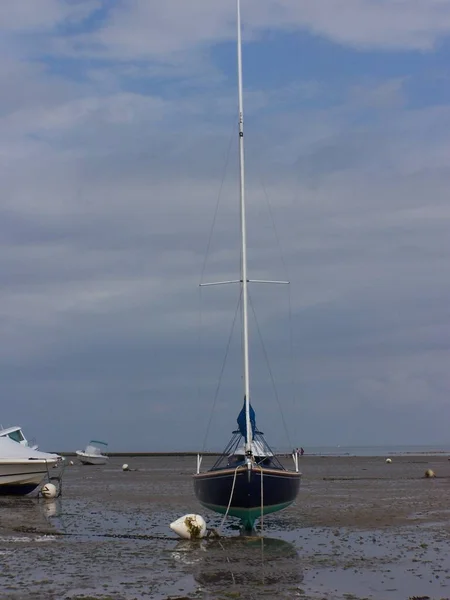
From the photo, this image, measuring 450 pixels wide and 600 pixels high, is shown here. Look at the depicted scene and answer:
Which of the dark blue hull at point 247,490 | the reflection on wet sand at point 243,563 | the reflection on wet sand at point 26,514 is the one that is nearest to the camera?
the reflection on wet sand at point 243,563

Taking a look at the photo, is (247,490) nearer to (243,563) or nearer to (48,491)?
(243,563)

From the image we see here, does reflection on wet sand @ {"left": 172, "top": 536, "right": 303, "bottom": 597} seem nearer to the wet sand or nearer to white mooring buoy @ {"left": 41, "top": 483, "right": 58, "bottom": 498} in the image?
the wet sand

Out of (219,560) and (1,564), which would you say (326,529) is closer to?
(219,560)

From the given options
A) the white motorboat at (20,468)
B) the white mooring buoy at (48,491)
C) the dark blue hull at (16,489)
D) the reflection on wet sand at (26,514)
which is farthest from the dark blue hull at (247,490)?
the dark blue hull at (16,489)

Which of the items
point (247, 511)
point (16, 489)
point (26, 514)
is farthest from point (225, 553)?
point (16, 489)

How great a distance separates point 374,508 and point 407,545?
38.8 feet

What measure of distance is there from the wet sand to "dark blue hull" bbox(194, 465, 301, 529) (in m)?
0.81

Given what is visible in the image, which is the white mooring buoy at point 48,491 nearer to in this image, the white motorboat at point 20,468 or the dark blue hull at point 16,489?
the white motorboat at point 20,468

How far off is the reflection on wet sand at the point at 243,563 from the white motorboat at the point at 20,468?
59.4ft

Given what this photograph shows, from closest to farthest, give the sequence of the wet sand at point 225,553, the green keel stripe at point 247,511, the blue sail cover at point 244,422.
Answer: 1. the wet sand at point 225,553
2. the green keel stripe at point 247,511
3. the blue sail cover at point 244,422

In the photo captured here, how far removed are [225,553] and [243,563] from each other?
5.11 ft

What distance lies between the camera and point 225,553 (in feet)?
70.3

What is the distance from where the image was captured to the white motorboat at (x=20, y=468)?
39.8 metres

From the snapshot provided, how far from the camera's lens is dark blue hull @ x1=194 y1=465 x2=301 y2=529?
24641 mm
